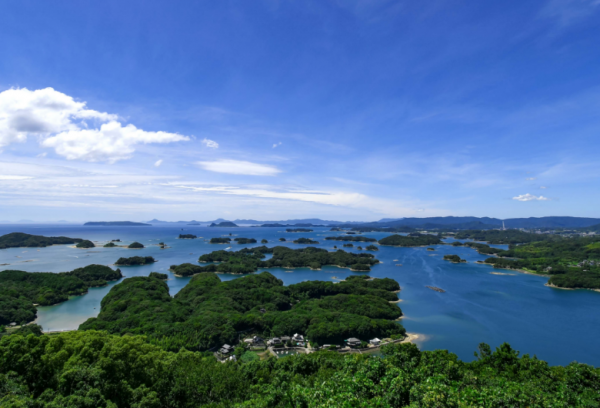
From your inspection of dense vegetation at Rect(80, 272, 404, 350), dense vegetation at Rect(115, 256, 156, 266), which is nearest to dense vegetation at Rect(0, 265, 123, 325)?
dense vegetation at Rect(80, 272, 404, 350)

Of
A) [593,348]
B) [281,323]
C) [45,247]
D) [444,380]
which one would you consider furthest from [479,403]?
[45,247]

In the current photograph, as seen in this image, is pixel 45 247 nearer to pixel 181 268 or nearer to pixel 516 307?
pixel 181 268

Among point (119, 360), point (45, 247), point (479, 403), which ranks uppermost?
point (479, 403)

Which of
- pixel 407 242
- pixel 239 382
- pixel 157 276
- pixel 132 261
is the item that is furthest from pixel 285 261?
pixel 407 242

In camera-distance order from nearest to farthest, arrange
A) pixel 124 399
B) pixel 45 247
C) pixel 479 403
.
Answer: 1. pixel 479 403
2. pixel 124 399
3. pixel 45 247

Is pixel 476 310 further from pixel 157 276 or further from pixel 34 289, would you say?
pixel 34 289

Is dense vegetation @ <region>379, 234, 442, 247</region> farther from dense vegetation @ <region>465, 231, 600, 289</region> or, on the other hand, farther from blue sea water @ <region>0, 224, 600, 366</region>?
blue sea water @ <region>0, 224, 600, 366</region>
